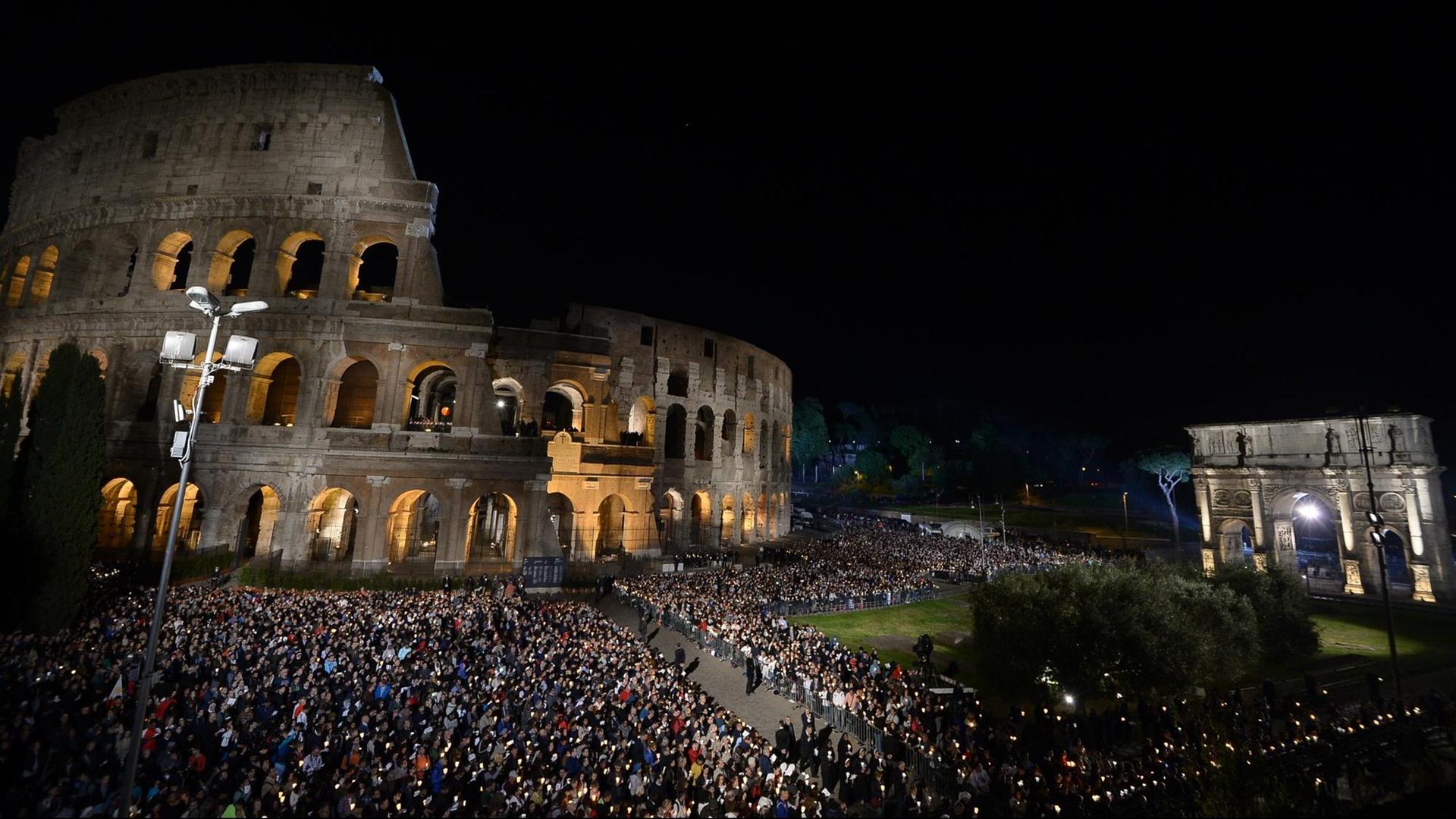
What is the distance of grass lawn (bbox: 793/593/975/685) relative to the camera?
20891 millimetres

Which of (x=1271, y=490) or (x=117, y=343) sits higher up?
(x=117, y=343)

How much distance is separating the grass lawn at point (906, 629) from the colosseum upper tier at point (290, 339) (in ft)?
43.3

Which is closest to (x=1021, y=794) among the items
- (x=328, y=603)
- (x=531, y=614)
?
(x=531, y=614)

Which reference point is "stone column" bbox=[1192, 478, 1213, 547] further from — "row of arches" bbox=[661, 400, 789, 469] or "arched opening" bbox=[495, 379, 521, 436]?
"arched opening" bbox=[495, 379, 521, 436]

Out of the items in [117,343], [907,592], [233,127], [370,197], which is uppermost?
[233,127]

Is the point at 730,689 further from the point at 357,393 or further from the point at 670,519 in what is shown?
the point at 357,393

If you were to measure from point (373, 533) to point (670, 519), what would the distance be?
64.7ft

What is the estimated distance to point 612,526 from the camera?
3700 cm

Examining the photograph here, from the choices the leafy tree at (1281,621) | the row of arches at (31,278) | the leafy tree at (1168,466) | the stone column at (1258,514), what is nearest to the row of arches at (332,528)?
the row of arches at (31,278)

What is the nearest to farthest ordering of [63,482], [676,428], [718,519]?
[63,482] < [718,519] < [676,428]

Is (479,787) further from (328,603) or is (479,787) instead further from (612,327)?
(612,327)

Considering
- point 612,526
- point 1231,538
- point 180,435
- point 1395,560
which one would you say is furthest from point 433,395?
point 1395,560

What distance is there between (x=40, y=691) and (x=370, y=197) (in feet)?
80.4

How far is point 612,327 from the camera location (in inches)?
1475
